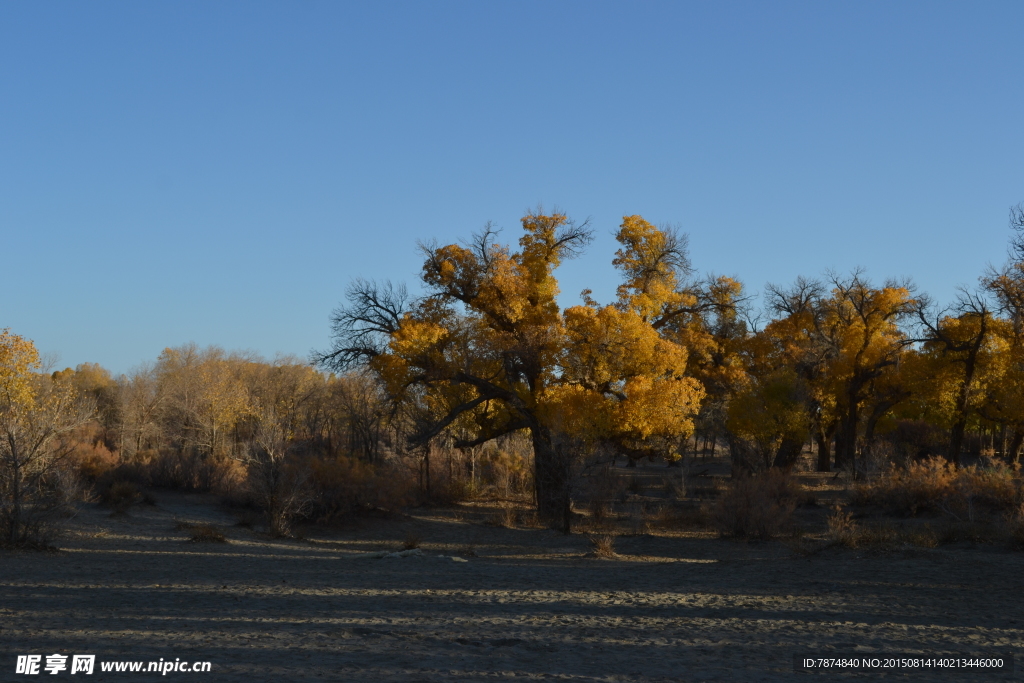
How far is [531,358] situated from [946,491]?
473 inches

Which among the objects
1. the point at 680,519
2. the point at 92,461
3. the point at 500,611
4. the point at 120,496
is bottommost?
the point at 680,519

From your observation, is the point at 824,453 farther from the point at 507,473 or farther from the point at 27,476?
the point at 27,476

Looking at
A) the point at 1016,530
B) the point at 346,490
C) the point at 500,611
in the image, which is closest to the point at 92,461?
the point at 346,490

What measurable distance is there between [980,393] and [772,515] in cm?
1778

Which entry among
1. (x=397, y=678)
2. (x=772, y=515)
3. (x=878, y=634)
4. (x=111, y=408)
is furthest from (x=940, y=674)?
(x=111, y=408)

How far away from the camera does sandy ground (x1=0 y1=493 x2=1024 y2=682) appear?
7918mm

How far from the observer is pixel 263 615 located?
33.6ft

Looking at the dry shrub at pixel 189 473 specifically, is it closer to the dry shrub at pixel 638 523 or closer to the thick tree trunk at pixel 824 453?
the dry shrub at pixel 638 523

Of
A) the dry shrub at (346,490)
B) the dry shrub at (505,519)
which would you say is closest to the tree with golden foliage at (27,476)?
the dry shrub at (346,490)

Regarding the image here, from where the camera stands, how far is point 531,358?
25062 mm

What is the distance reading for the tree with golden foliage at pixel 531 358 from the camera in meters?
23.7

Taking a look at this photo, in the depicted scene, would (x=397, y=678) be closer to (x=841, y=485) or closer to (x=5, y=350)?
(x=5, y=350)

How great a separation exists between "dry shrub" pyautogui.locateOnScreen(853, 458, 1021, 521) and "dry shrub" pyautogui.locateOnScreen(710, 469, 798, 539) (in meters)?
4.05

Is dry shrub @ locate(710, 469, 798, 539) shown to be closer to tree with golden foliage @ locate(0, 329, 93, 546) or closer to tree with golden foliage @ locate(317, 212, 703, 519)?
tree with golden foliage @ locate(317, 212, 703, 519)
